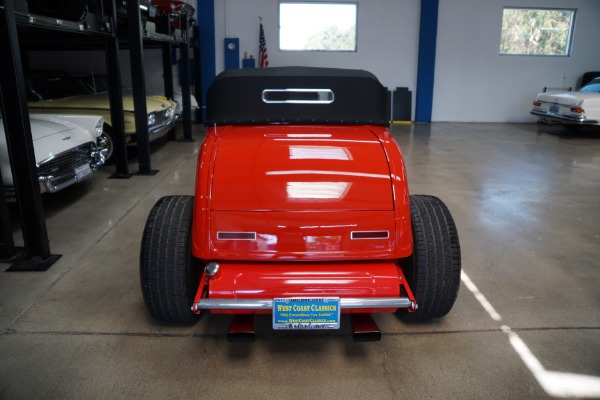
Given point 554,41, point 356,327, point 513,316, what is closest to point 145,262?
point 356,327

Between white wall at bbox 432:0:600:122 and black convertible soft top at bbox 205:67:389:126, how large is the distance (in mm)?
11536

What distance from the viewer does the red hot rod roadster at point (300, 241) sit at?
7.90ft

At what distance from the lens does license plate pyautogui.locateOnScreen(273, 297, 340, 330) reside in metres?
2.32

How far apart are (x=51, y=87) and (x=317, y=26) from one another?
814 centimetres

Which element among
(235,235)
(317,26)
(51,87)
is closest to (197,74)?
(317,26)

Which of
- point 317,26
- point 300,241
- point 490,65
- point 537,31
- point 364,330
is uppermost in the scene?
point 317,26

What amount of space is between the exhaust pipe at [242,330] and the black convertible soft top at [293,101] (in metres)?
1.39

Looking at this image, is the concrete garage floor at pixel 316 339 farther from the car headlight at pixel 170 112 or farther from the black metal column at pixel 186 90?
the black metal column at pixel 186 90

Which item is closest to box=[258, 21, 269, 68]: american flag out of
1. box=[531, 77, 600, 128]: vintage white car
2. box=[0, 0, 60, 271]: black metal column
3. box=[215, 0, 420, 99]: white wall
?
box=[215, 0, 420, 99]: white wall

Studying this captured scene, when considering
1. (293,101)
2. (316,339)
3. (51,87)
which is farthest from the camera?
(51,87)

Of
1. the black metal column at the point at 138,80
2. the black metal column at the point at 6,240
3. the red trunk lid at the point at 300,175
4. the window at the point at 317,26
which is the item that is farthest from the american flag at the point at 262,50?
the red trunk lid at the point at 300,175

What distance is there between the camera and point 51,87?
7547 millimetres

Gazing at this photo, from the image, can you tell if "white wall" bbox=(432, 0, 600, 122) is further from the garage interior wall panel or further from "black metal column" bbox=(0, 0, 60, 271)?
"black metal column" bbox=(0, 0, 60, 271)

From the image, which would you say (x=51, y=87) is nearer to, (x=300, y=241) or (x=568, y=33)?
(x=300, y=241)
